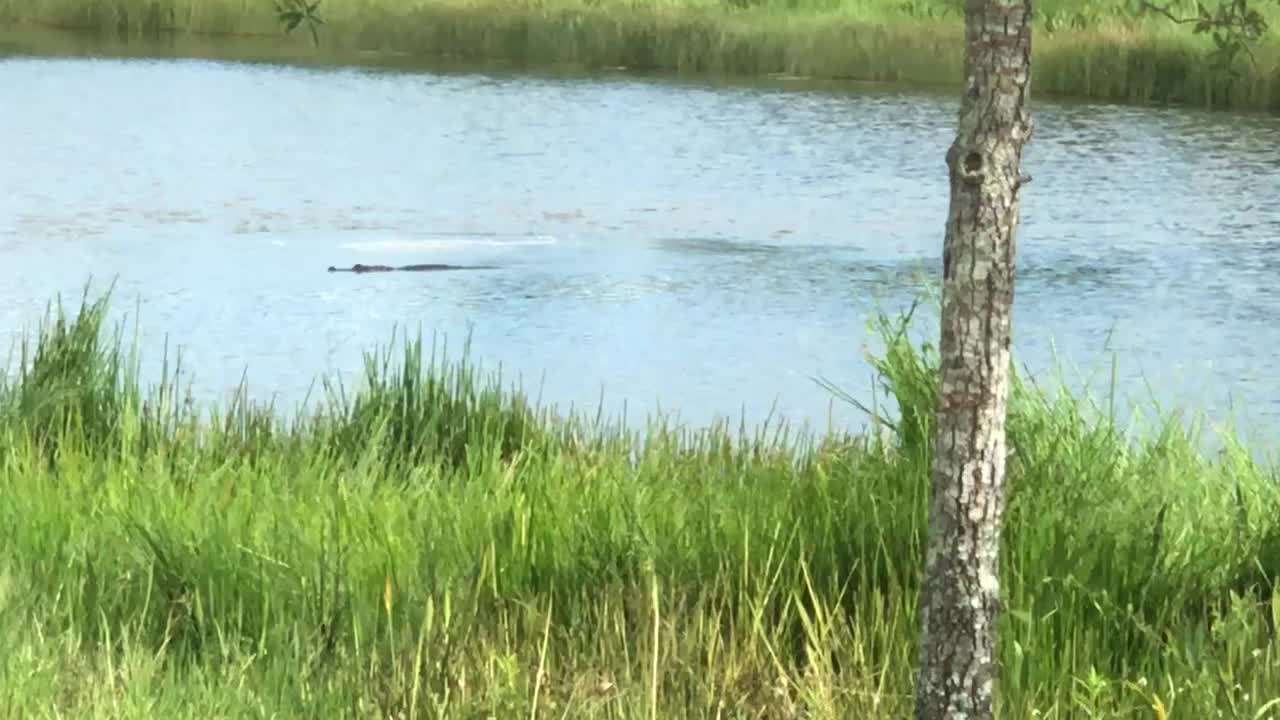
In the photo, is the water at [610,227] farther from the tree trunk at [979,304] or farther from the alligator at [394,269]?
→ the tree trunk at [979,304]

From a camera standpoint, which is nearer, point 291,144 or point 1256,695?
→ point 1256,695

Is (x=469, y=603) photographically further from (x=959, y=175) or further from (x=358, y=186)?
(x=358, y=186)

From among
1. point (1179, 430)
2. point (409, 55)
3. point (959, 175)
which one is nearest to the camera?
point (959, 175)

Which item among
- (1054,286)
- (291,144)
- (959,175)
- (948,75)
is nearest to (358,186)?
(291,144)

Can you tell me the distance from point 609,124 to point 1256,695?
1843 centimetres

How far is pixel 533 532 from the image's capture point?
4000 millimetres

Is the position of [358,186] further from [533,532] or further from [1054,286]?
[533,532]

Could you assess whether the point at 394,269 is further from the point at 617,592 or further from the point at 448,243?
the point at 617,592

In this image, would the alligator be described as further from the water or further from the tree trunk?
the tree trunk

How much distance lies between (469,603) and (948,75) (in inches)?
820

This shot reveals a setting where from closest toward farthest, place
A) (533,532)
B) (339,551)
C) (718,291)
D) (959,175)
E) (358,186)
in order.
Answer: (959,175) → (339,551) → (533,532) → (718,291) → (358,186)

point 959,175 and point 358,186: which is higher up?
point 959,175

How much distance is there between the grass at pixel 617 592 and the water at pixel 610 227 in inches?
65.4

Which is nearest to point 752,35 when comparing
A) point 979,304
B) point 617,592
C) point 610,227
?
point 610,227
